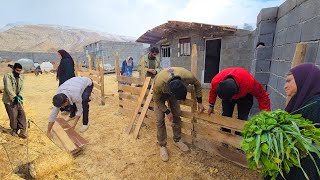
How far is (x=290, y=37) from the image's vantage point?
3309 millimetres

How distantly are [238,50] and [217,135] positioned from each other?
17.7ft

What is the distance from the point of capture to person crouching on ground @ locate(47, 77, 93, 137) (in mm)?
3509

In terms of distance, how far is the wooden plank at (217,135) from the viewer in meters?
2.89

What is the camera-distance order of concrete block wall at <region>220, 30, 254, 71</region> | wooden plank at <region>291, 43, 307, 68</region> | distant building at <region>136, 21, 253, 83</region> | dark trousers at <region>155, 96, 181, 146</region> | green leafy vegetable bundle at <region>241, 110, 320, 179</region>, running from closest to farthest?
1. green leafy vegetable bundle at <region>241, 110, 320, 179</region>
2. wooden plank at <region>291, 43, 307, 68</region>
3. dark trousers at <region>155, 96, 181, 146</region>
4. concrete block wall at <region>220, 30, 254, 71</region>
5. distant building at <region>136, 21, 253, 83</region>

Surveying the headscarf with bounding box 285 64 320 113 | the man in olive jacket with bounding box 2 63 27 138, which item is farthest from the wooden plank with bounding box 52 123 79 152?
the headscarf with bounding box 285 64 320 113

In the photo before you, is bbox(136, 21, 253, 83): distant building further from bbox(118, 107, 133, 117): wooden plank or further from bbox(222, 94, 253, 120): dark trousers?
bbox(222, 94, 253, 120): dark trousers

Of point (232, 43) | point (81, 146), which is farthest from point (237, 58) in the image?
point (81, 146)

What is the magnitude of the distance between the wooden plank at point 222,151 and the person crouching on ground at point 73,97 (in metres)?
2.40

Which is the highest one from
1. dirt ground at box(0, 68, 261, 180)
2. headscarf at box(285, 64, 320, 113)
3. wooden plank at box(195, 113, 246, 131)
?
headscarf at box(285, 64, 320, 113)

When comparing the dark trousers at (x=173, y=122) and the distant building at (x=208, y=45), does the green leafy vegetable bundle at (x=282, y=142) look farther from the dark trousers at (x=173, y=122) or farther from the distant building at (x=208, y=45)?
the distant building at (x=208, y=45)

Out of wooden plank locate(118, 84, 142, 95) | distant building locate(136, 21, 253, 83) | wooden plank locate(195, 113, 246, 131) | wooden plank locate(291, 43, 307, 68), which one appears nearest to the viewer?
wooden plank locate(291, 43, 307, 68)

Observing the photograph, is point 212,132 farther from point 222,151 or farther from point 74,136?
point 74,136

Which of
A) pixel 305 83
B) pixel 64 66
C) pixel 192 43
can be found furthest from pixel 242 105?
pixel 192 43

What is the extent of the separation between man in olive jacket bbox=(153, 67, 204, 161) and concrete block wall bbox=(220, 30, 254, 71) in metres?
4.74
